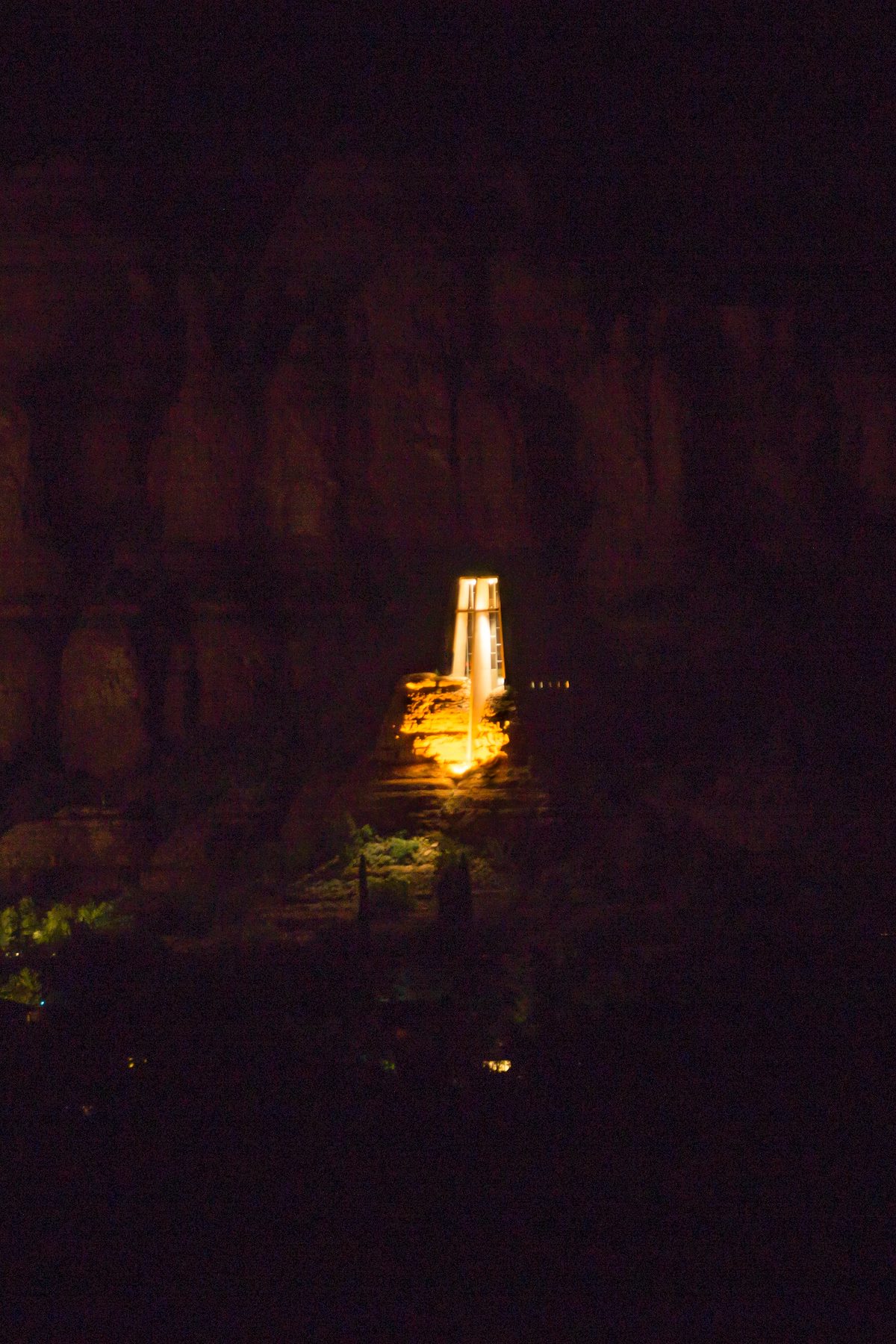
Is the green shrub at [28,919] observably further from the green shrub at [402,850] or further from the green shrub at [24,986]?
the green shrub at [402,850]

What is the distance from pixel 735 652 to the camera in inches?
717

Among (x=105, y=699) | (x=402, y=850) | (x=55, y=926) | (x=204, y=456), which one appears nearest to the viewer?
(x=55, y=926)

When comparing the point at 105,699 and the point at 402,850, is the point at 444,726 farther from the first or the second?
the point at 105,699

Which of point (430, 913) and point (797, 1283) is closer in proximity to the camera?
point (797, 1283)

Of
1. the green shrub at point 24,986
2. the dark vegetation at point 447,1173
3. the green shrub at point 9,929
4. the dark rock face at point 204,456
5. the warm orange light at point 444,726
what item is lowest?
the green shrub at point 24,986

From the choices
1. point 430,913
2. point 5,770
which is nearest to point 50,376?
point 5,770

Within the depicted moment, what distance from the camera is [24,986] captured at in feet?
43.8

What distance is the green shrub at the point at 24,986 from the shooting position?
13.0m

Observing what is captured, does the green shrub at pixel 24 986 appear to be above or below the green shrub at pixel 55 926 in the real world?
below

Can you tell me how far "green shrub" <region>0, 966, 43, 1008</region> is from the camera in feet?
42.7

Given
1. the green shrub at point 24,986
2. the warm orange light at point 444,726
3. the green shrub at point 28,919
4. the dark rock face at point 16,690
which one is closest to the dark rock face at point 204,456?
the dark rock face at point 16,690

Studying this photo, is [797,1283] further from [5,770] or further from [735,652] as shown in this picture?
[5,770]

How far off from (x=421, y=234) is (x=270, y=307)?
9.85ft

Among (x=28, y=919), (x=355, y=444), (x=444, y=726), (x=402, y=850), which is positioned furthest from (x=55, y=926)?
(x=355, y=444)
